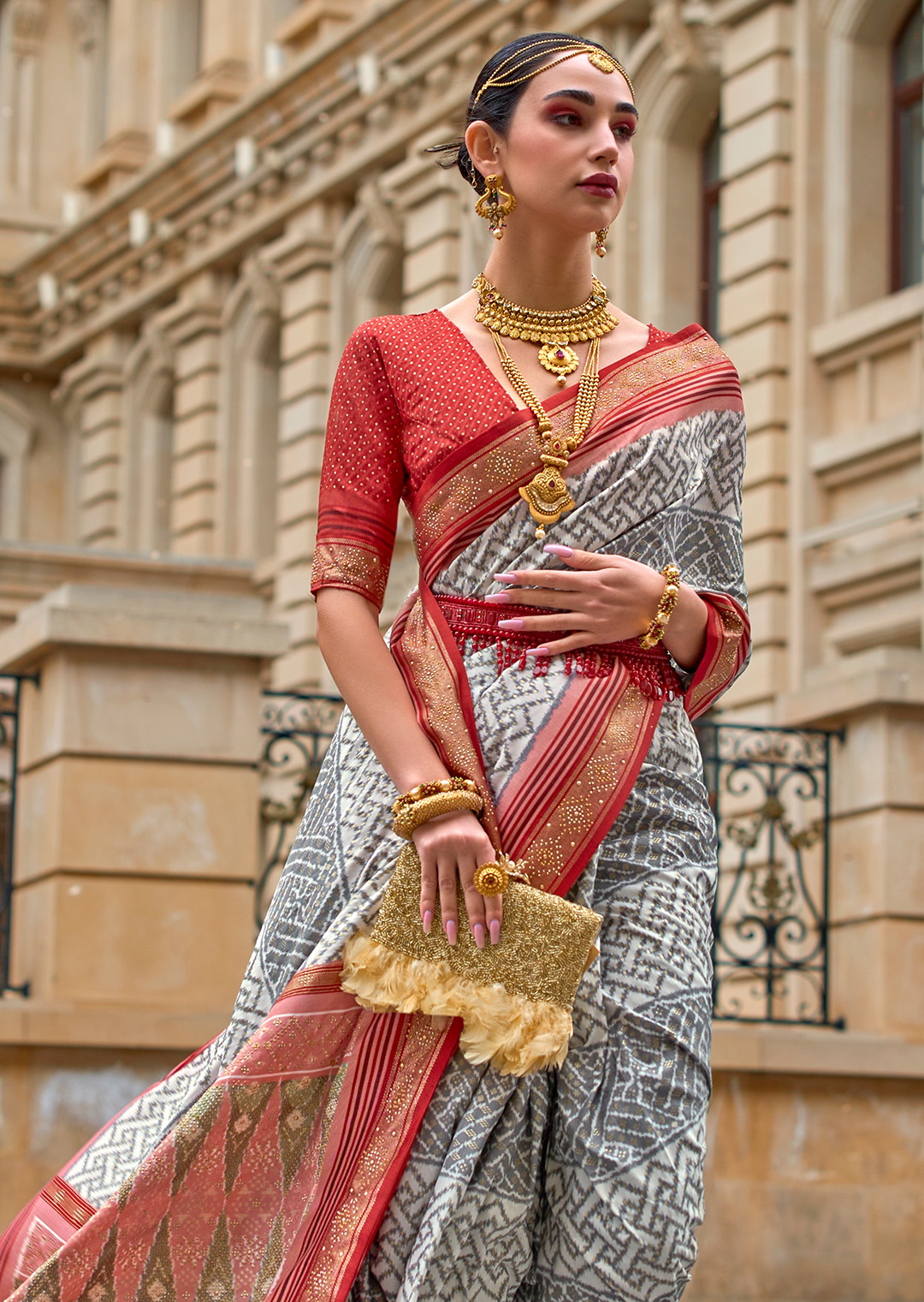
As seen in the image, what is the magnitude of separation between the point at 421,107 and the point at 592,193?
17672 mm

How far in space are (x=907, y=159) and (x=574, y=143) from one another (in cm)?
1300

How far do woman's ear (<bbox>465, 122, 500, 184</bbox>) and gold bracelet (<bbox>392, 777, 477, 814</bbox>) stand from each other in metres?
0.90

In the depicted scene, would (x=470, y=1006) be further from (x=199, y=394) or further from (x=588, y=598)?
(x=199, y=394)

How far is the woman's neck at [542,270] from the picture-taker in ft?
10.1

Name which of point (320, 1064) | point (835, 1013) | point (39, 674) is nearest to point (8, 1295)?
point (320, 1064)

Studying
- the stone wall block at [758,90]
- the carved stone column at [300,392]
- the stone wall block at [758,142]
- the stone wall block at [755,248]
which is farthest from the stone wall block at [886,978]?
the carved stone column at [300,392]

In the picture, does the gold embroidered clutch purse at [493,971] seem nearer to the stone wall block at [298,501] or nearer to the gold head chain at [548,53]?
the gold head chain at [548,53]

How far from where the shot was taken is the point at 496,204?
3086 millimetres

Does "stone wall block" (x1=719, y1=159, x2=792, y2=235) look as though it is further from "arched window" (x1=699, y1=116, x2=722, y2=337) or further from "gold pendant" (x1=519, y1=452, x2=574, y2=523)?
"gold pendant" (x1=519, y1=452, x2=574, y2=523)

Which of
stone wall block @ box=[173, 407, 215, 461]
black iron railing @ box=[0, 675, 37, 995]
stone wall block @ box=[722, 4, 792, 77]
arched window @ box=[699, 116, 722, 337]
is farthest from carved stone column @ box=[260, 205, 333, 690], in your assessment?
black iron railing @ box=[0, 675, 37, 995]

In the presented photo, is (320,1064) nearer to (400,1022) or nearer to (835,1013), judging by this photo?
(400,1022)

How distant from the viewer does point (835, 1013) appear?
7.93m

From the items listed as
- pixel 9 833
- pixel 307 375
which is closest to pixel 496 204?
pixel 9 833

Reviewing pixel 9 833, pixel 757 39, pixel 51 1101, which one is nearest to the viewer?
pixel 51 1101
